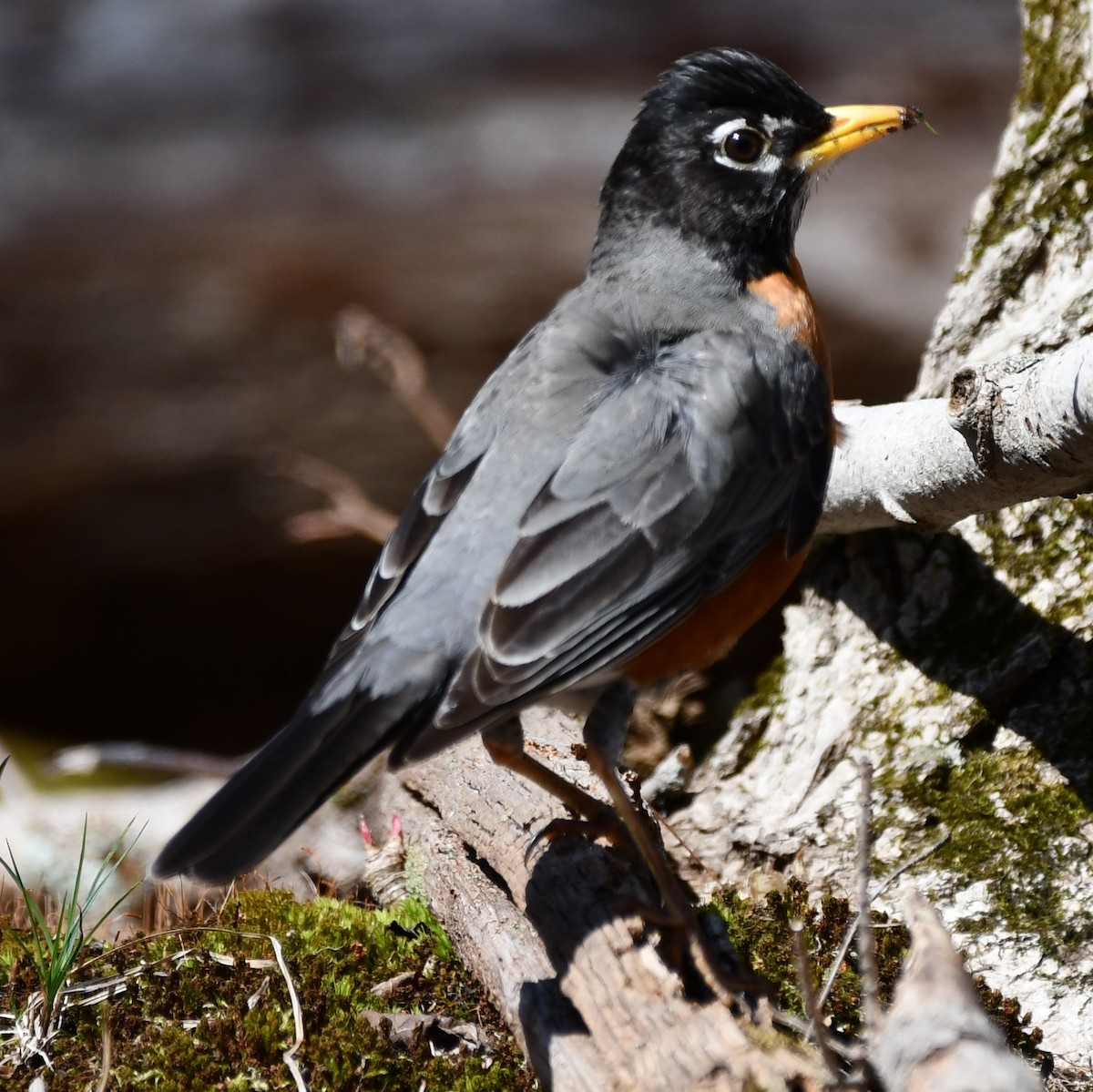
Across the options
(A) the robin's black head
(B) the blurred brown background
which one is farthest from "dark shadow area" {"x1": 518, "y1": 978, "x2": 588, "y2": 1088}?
(B) the blurred brown background

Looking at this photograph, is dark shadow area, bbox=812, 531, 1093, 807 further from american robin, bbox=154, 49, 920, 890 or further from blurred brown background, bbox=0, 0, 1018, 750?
blurred brown background, bbox=0, 0, 1018, 750

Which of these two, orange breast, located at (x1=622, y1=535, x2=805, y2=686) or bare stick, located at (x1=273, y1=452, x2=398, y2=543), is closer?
orange breast, located at (x1=622, y1=535, x2=805, y2=686)

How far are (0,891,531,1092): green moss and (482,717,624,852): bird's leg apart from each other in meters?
0.58

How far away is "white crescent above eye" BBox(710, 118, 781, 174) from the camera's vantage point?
16.3 feet

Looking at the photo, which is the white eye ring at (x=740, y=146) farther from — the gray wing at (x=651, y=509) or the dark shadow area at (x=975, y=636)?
the dark shadow area at (x=975, y=636)

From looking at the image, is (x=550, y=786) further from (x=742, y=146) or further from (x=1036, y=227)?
(x=1036, y=227)

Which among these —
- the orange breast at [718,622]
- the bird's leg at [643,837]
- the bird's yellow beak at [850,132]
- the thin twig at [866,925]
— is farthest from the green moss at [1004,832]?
the bird's yellow beak at [850,132]

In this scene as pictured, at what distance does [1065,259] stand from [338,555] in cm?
550

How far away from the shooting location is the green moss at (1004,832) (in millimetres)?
4207

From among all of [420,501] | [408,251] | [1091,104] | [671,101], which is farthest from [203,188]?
[1091,104]

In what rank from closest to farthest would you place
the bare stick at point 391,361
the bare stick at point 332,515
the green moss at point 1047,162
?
the green moss at point 1047,162 < the bare stick at point 391,361 < the bare stick at point 332,515

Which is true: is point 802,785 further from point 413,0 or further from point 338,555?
point 413,0

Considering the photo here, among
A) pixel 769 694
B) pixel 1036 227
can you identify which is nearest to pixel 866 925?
pixel 769 694

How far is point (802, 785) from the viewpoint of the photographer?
487 centimetres
